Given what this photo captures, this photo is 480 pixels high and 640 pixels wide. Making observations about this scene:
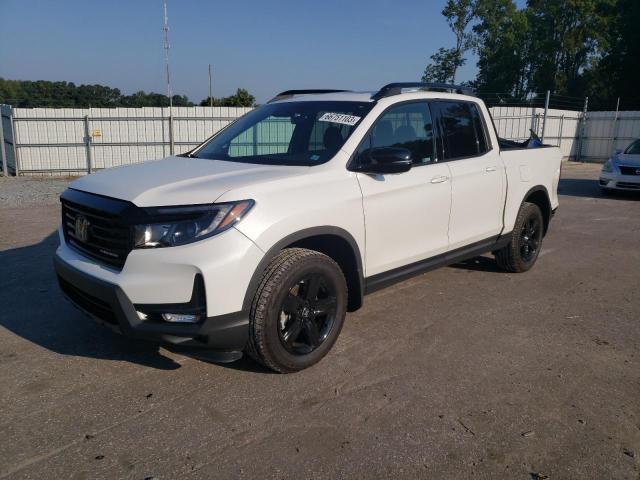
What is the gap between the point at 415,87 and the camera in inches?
171

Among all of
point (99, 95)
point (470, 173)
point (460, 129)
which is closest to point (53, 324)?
point (470, 173)

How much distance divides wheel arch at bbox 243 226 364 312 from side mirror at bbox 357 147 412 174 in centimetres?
49

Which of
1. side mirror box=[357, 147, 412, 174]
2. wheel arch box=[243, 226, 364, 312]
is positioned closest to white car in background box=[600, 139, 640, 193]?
side mirror box=[357, 147, 412, 174]

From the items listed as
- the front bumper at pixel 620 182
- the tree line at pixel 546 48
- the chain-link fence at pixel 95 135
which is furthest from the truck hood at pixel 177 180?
the tree line at pixel 546 48

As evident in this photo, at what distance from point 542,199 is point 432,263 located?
2.26 meters

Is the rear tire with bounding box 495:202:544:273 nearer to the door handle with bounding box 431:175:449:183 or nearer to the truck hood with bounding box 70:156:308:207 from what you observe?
the door handle with bounding box 431:175:449:183

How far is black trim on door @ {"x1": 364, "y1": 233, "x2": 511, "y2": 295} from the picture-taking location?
3863 millimetres

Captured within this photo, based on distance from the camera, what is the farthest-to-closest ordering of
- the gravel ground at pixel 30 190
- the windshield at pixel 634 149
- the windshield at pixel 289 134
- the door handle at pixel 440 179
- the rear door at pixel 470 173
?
the windshield at pixel 634 149, the gravel ground at pixel 30 190, the rear door at pixel 470 173, the door handle at pixel 440 179, the windshield at pixel 289 134

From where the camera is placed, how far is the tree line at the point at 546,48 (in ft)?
135

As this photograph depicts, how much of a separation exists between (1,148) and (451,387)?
15.9 meters

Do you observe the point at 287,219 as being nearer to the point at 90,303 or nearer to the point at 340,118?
the point at 340,118

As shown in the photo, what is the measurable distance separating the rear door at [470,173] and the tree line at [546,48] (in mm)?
38548

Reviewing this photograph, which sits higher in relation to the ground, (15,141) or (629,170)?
(15,141)

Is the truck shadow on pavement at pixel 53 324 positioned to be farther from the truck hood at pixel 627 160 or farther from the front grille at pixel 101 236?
the truck hood at pixel 627 160
